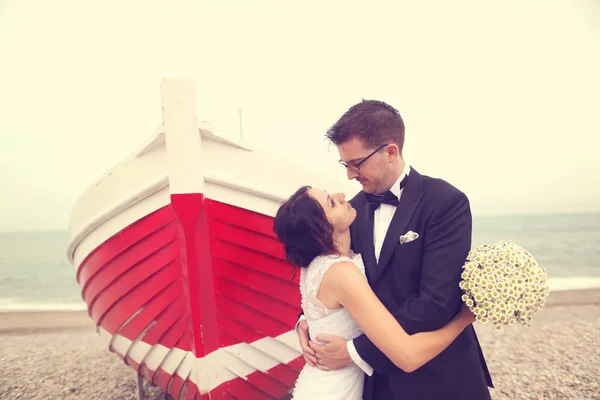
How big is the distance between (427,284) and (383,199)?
0.45 meters

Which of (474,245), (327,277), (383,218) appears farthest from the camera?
(474,245)

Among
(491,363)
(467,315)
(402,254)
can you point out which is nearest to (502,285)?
(467,315)

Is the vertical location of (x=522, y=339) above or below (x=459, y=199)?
below

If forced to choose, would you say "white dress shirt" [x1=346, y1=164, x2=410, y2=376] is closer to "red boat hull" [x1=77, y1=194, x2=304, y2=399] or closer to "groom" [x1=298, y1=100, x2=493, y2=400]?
"groom" [x1=298, y1=100, x2=493, y2=400]

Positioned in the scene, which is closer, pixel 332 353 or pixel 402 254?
pixel 402 254

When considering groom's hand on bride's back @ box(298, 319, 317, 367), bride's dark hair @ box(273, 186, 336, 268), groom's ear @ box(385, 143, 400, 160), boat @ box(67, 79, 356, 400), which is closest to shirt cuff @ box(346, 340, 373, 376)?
groom's hand on bride's back @ box(298, 319, 317, 367)

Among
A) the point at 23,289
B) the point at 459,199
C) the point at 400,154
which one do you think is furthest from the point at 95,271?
the point at 23,289

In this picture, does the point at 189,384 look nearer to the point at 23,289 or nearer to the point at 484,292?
the point at 484,292

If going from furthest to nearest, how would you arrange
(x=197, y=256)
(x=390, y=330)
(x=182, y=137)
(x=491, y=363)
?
1. (x=491, y=363)
2. (x=197, y=256)
3. (x=182, y=137)
4. (x=390, y=330)

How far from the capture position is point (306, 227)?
5.59ft

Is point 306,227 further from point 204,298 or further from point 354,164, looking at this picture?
point 204,298

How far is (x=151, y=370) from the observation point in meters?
2.98

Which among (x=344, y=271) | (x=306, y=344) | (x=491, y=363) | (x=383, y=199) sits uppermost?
(x=383, y=199)

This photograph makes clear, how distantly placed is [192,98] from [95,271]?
1766 mm
